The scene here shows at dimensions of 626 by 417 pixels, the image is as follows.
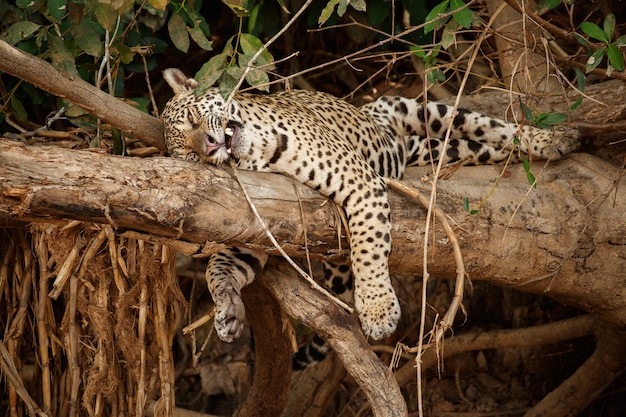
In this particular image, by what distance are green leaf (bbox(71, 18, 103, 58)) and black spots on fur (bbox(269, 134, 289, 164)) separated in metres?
1.02

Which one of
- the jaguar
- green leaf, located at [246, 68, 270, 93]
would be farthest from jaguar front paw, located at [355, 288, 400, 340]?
green leaf, located at [246, 68, 270, 93]

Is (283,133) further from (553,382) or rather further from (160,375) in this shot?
(553,382)

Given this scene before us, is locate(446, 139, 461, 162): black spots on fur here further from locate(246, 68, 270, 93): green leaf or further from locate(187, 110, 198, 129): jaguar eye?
locate(246, 68, 270, 93): green leaf

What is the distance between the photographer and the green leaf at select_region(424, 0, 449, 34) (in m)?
3.58

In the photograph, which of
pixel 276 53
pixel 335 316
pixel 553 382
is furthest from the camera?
pixel 276 53

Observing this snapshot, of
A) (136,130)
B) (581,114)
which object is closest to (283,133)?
(136,130)

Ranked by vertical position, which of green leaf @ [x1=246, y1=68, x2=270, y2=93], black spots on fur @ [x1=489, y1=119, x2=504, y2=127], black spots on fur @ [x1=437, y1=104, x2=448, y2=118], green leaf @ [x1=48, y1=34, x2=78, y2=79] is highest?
green leaf @ [x1=246, y1=68, x2=270, y2=93]

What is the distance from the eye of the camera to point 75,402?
5.06 metres

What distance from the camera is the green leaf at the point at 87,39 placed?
433 cm

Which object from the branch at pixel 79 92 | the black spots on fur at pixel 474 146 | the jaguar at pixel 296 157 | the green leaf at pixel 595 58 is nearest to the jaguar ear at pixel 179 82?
the jaguar at pixel 296 157

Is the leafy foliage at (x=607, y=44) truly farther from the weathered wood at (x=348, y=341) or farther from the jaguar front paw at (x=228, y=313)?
the jaguar front paw at (x=228, y=313)

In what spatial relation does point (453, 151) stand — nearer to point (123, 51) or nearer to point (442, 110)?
point (442, 110)

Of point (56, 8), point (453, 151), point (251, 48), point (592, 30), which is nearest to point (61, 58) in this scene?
point (56, 8)

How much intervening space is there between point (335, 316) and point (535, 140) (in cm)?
188
